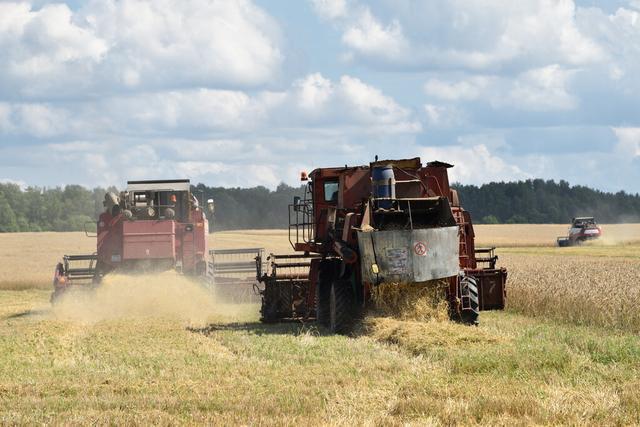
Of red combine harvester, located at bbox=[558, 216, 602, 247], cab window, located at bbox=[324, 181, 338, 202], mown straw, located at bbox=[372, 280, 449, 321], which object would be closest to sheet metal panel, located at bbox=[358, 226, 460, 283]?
mown straw, located at bbox=[372, 280, 449, 321]

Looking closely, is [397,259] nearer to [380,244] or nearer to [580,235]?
[380,244]

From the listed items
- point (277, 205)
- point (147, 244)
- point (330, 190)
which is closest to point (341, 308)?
point (330, 190)

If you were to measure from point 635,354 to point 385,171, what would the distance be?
5620mm

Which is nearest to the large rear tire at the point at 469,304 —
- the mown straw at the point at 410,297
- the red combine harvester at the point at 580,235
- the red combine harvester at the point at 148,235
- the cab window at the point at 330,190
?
the mown straw at the point at 410,297

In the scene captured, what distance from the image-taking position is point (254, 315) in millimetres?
22000

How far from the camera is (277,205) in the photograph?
116 meters

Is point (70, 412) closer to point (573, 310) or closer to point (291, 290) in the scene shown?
point (291, 290)

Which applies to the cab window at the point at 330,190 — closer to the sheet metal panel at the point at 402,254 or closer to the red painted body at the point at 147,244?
the sheet metal panel at the point at 402,254

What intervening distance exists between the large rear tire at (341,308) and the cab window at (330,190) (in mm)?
2195

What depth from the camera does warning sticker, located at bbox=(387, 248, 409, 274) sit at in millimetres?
15727

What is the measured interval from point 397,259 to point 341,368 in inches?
162

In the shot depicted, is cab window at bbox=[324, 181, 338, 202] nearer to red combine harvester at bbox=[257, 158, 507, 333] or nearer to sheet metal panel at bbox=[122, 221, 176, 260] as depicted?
red combine harvester at bbox=[257, 158, 507, 333]

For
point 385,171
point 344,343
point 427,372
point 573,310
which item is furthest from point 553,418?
point 573,310

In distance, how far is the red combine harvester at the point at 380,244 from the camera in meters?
15.8
